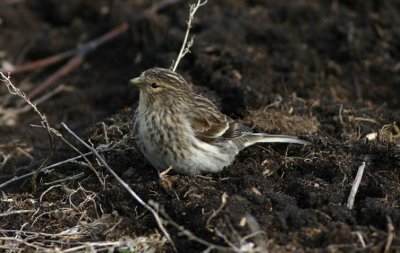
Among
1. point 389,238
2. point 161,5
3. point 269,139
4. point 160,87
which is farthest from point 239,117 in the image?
point 161,5

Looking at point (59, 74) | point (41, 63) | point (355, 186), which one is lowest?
point (355, 186)

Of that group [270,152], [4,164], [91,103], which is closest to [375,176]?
[270,152]

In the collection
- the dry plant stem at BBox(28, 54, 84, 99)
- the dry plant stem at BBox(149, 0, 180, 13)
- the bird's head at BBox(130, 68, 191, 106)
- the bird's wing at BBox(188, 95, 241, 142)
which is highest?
the bird's head at BBox(130, 68, 191, 106)

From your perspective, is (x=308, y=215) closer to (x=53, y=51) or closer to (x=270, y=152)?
(x=270, y=152)

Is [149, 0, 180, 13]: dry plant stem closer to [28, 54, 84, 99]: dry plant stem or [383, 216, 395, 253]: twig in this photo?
[28, 54, 84, 99]: dry plant stem

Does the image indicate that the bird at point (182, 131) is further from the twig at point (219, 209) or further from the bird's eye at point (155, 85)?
the twig at point (219, 209)

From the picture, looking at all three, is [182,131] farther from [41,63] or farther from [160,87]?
[41,63]

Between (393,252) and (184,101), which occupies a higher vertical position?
(184,101)

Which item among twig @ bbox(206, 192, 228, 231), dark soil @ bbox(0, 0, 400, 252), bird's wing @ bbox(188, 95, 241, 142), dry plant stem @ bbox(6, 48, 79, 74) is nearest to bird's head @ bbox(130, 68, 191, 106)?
bird's wing @ bbox(188, 95, 241, 142)
